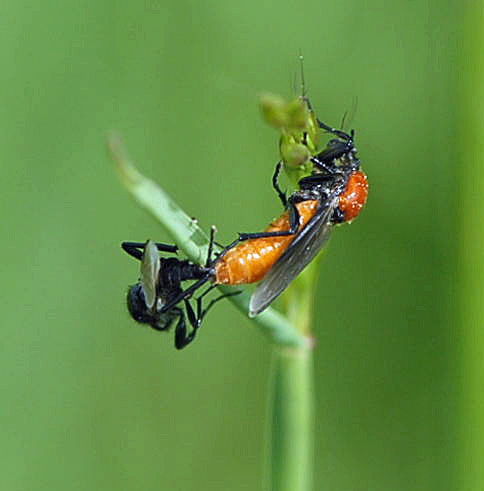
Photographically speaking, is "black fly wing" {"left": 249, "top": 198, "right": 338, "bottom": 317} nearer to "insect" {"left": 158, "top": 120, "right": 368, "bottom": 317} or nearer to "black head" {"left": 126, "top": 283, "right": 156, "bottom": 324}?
"insect" {"left": 158, "top": 120, "right": 368, "bottom": 317}

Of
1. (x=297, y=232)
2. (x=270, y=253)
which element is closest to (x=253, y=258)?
(x=270, y=253)

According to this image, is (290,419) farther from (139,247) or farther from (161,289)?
(139,247)

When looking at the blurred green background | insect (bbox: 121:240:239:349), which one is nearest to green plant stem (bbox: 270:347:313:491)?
insect (bbox: 121:240:239:349)

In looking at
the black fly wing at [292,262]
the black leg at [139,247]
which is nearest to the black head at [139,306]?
the black leg at [139,247]

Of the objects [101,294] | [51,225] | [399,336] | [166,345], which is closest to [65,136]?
[51,225]

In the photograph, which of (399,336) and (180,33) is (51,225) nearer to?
(180,33)

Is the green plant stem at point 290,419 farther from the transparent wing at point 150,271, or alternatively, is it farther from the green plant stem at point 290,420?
the transparent wing at point 150,271

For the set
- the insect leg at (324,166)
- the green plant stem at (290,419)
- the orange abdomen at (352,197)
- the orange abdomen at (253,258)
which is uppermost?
the insect leg at (324,166)
